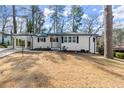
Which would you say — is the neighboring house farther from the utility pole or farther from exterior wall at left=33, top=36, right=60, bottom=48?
the utility pole

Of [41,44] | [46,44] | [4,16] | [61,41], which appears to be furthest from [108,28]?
[4,16]

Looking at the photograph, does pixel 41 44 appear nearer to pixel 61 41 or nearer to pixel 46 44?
pixel 46 44

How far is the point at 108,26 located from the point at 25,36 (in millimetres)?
8514

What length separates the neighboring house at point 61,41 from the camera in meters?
16.8

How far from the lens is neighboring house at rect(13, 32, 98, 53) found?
16.8 meters

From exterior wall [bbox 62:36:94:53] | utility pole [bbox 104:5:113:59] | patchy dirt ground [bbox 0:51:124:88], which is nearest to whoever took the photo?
patchy dirt ground [bbox 0:51:124:88]

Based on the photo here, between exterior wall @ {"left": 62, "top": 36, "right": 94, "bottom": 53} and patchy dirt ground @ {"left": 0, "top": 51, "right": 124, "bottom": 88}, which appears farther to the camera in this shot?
exterior wall @ {"left": 62, "top": 36, "right": 94, "bottom": 53}

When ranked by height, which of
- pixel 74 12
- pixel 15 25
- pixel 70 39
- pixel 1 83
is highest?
pixel 74 12

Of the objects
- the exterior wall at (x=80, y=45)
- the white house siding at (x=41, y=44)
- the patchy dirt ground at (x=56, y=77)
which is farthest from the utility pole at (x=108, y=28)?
the white house siding at (x=41, y=44)

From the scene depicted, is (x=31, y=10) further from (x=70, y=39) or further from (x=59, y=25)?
(x=70, y=39)

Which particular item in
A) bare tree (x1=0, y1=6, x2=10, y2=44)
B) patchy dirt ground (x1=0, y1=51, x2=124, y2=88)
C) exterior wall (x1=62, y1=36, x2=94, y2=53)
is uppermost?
bare tree (x1=0, y1=6, x2=10, y2=44)

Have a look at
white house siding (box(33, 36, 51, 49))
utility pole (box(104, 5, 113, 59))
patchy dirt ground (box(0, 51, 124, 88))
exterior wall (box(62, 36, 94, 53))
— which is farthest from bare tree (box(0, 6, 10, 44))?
patchy dirt ground (box(0, 51, 124, 88))

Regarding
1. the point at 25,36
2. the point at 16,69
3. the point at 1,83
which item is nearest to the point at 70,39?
the point at 25,36

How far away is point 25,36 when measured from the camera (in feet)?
58.1
